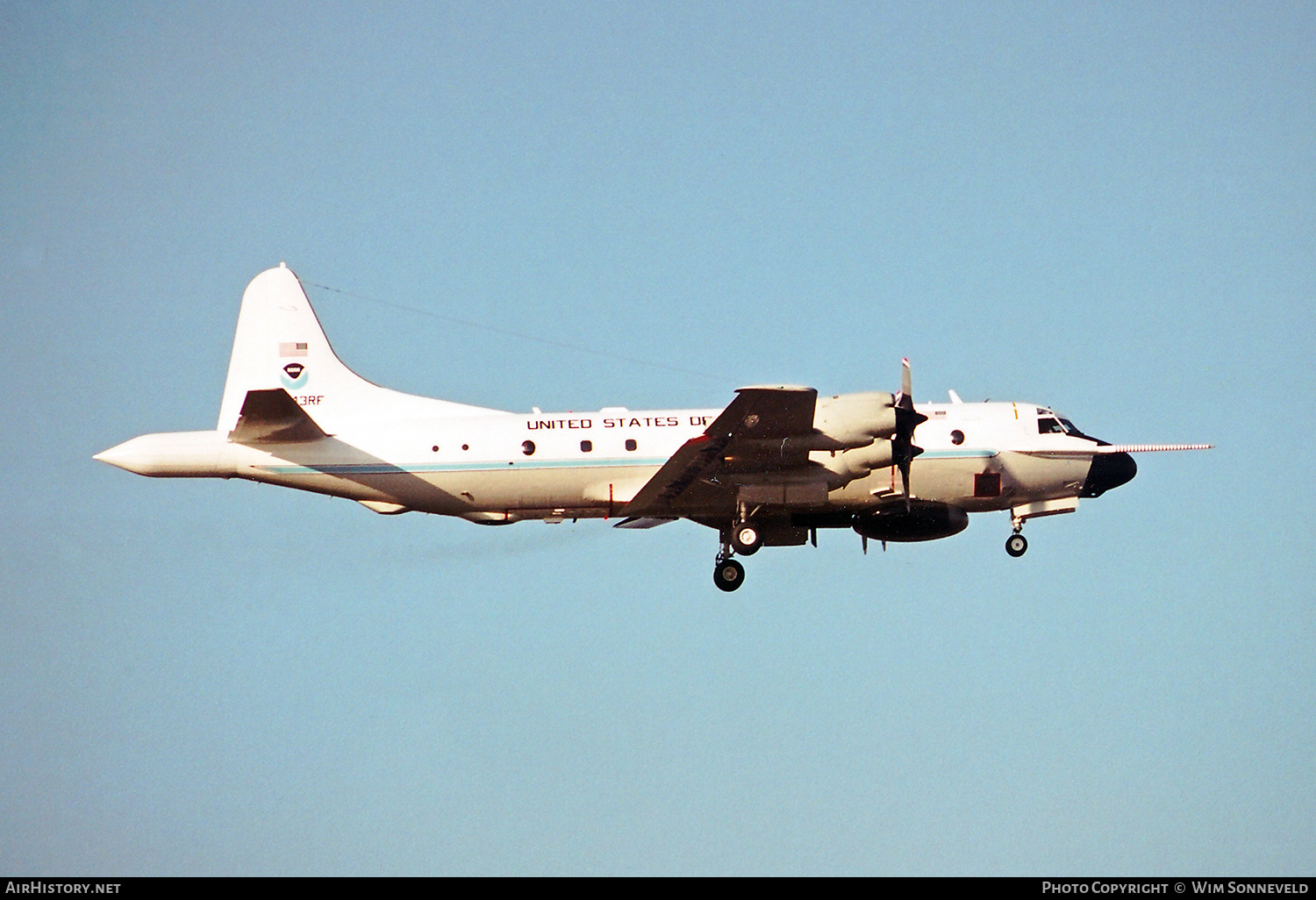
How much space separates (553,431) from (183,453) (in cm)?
624

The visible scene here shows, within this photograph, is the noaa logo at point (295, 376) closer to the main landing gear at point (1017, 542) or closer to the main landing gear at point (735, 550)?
the main landing gear at point (735, 550)

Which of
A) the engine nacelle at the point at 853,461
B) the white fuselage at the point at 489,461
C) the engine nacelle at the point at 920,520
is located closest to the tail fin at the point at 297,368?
the white fuselage at the point at 489,461

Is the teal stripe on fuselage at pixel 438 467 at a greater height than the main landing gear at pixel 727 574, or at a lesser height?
greater

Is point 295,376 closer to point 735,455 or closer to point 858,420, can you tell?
point 735,455

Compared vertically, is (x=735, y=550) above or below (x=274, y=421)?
below

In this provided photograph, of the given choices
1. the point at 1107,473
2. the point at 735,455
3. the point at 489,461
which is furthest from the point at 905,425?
the point at 489,461

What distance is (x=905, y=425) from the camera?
2547 centimetres

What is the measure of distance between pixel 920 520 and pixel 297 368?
11.8 metres

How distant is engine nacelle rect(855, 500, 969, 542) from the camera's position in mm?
26641

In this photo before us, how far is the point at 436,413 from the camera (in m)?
26.3

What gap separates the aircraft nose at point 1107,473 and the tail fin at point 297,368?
11.5m

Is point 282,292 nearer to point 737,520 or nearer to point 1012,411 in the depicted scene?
point 737,520

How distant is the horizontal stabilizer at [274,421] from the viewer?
78.8 ft

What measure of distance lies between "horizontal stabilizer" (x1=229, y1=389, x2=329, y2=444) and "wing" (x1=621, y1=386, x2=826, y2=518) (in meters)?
5.70
